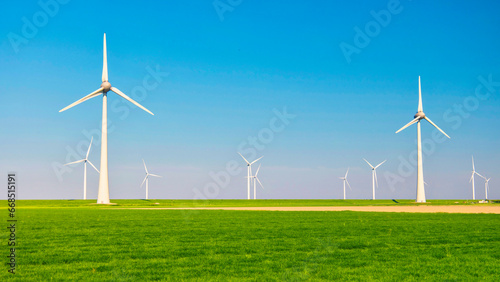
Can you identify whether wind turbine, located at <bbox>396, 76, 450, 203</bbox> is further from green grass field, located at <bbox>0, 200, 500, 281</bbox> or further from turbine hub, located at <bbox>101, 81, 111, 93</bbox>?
green grass field, located at <bbox>0, 200, 500, 281</bbox>

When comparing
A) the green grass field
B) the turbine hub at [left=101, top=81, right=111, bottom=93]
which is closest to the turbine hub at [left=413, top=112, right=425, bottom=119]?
the turbine hub at [left=101, top=81, right=111, bottom=93]

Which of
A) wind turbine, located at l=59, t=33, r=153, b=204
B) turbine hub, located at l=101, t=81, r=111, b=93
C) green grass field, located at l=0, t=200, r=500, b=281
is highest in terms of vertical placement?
turbine hub, located at l=101, t=81, r=111, b=93

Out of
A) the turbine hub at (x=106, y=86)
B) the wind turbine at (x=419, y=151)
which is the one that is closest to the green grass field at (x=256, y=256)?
the turbine hub at (x=106, y=86)

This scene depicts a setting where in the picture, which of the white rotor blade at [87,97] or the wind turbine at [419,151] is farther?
the wind turbine at [419,151]

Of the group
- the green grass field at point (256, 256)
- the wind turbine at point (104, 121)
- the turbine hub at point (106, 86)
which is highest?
the turbine hub at point (106, 86)

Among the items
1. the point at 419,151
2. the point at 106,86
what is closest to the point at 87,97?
the point at 106,86

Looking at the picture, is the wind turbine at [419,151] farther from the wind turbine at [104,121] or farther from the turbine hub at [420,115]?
the wind turbine at [104,121]

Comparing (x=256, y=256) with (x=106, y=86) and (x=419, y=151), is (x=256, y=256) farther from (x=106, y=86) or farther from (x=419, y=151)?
(x=419, y=151)

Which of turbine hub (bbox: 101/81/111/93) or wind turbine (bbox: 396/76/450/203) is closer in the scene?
turbine hub (bbox: 101/81/111/93)

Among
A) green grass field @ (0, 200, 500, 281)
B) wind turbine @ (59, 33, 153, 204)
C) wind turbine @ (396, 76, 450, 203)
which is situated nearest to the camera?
green grass field @ (0, 200, 500, 281)

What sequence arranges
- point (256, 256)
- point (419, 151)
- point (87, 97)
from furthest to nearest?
point (419, 151), point (87, 97), point (256, 256)

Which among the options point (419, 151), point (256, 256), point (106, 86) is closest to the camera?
point (256, 256)

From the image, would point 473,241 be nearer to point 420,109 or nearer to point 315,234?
point 315,234

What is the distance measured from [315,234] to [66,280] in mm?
14849
